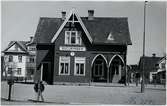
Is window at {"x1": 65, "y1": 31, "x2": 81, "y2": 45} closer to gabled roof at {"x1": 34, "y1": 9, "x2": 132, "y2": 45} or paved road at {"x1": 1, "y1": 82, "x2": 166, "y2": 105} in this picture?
gabled roof at {"x1": 34, "y1": 9, "x2": 132, "y2": 45}

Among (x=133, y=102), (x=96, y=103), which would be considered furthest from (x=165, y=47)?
(x=96, y=103)

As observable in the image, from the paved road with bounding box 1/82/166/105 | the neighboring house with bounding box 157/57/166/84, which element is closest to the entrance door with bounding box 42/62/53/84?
the paved road with bounding box 1/82/166/105

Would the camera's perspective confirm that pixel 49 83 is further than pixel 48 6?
Yes

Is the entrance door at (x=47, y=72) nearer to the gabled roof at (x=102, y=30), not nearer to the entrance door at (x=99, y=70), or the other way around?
the gabled roof at (x=102, y=30)

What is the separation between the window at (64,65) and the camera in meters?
23.4

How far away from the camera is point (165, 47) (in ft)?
54.6

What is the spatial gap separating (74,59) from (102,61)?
1705mm

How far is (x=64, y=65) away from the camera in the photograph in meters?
23.5

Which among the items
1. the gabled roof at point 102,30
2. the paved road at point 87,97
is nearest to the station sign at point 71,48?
the gabled roof at point 102,30

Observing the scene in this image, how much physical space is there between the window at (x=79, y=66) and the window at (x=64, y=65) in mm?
451

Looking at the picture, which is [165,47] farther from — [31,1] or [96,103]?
[31,1]

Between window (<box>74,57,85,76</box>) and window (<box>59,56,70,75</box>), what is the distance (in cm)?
45

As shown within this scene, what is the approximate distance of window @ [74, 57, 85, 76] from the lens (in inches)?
922

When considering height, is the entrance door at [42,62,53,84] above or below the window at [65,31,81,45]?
below
